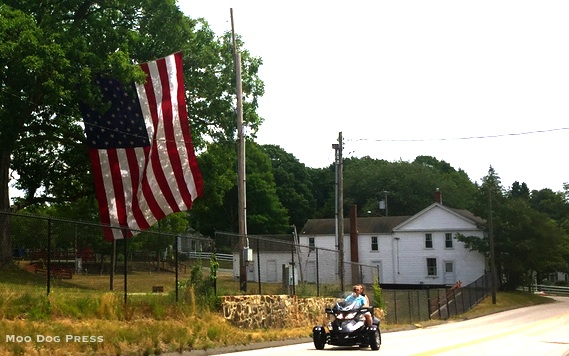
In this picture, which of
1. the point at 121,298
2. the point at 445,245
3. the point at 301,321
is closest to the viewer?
the point at 121,298

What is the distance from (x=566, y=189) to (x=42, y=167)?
3877 inches

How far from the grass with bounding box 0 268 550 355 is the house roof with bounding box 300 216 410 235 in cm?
5730

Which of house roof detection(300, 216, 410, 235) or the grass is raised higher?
house roof detection(300, 216, 410, 235)

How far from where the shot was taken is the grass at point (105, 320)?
1391 cm

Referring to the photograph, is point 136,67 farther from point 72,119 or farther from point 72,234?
point 72,234

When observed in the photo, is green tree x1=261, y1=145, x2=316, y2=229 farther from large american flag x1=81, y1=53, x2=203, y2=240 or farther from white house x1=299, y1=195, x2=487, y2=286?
large american flag x1=81, y1=53, x2=203, y2=240

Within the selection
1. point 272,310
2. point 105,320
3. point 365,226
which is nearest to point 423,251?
point 365,226

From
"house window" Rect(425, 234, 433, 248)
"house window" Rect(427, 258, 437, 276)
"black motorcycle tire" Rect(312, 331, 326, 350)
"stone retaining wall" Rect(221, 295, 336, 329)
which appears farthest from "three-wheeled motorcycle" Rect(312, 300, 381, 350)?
"house window" Rect(425, 234, 433, 248)

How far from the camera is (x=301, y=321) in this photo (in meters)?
26.9

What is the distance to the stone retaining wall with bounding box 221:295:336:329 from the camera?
2214 cm

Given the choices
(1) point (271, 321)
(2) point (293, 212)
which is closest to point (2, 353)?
(1) point (271, 321)

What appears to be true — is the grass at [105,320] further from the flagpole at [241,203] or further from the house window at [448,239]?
the house window at [448,239]

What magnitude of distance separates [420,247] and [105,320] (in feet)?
208

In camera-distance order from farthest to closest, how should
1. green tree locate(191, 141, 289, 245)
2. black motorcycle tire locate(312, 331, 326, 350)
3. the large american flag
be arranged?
green tree locate(191, 141, 289, 245) < the large american flag < black motorcycle tire locate(312, 331, 326, 350)
